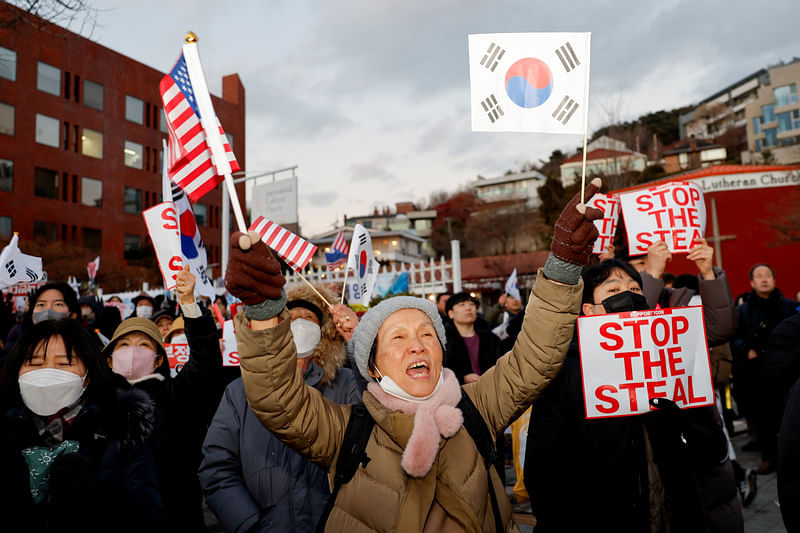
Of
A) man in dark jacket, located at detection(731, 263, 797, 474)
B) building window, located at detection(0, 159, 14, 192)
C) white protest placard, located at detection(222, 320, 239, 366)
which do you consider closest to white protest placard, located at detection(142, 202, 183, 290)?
white protest placard, located at detection(222, 320, 239, 366)

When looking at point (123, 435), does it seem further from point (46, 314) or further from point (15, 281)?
point (15, 281)

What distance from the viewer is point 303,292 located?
3.83 meters

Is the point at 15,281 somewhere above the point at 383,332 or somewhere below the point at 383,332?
above

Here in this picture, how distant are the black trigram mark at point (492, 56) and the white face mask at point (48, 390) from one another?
102 inches

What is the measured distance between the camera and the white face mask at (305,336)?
10.8 ft

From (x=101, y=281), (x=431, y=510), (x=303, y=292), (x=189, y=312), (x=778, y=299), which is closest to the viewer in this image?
(x=431, y=510)

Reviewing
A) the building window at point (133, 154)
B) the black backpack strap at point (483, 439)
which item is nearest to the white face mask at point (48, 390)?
the black backpack strap at point (483, 439)

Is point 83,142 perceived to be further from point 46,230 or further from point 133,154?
point 46,230

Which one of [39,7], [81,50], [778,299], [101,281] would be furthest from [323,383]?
[81,50]

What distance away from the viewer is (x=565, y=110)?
263 cm

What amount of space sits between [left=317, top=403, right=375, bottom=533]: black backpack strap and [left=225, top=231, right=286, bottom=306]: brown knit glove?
2.15 ft

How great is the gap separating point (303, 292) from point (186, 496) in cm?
160

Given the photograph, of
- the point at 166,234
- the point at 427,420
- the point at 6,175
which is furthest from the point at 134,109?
the point at 427,420

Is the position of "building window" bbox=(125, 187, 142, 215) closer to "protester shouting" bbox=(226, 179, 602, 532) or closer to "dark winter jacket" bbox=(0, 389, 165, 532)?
"dark winter jacket" bbox=(0, 389, 165, 532)
